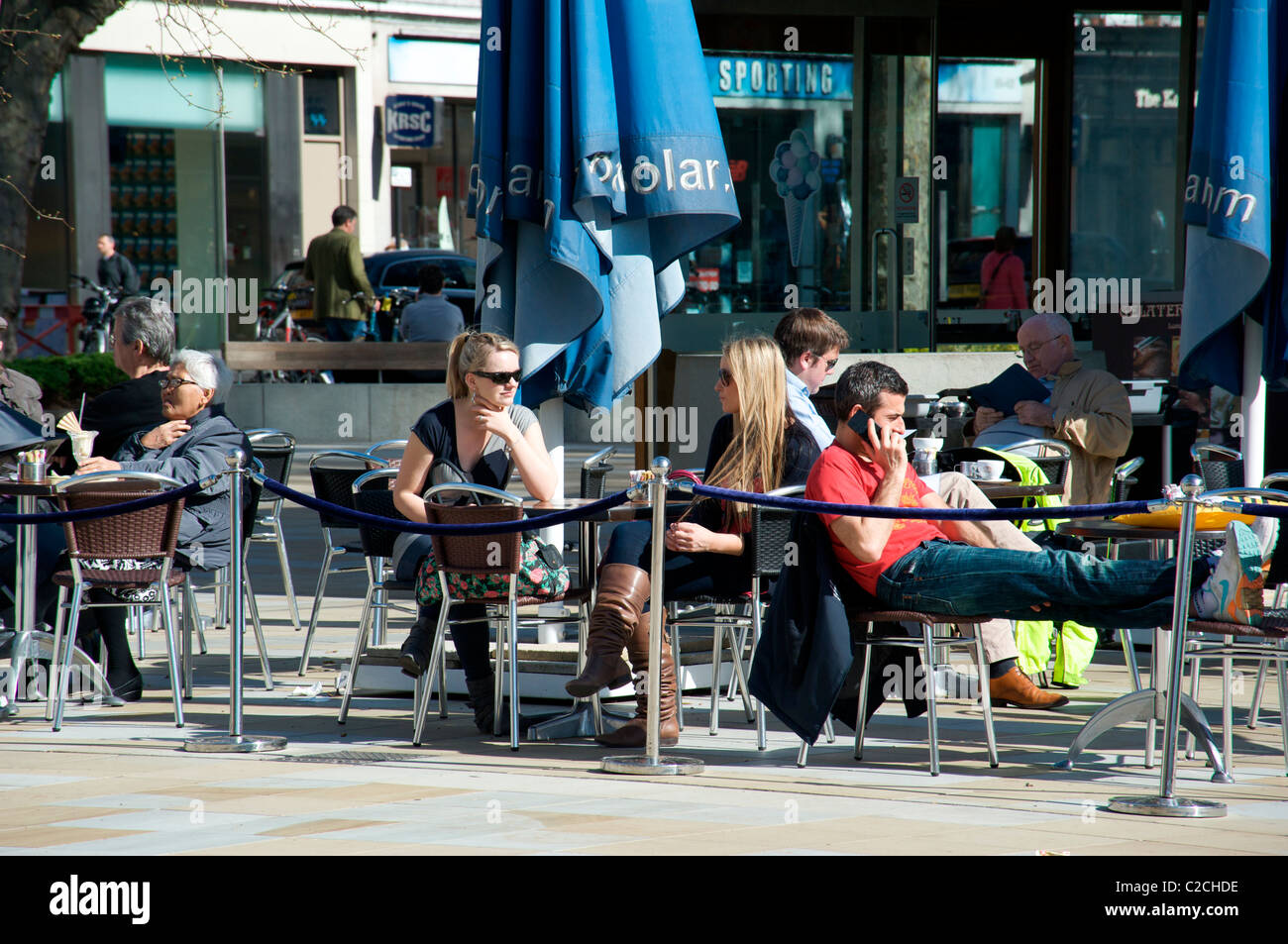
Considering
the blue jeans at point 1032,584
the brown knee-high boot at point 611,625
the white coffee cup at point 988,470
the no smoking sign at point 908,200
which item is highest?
the no smoking sign at point 908,200

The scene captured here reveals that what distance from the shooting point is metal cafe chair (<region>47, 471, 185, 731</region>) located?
6645mm

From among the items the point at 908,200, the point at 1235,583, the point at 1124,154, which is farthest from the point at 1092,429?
the point at 1124,154

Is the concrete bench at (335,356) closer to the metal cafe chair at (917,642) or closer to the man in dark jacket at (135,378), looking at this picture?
the man in dark jacket at (135,378)

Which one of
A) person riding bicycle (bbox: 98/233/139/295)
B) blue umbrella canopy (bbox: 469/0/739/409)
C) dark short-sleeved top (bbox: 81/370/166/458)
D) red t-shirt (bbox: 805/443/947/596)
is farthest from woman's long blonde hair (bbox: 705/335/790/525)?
person riding bicycle (bbox: 98/233/139/295)

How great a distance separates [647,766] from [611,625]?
0.58 m

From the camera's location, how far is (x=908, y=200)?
14477mm

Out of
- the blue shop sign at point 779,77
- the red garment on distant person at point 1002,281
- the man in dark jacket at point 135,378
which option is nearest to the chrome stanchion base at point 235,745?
the man in dark jacket at point 135,378

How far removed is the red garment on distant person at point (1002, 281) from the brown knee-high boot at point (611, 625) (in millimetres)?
10045

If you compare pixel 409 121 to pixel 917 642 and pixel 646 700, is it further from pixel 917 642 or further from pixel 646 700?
pixel 917 642

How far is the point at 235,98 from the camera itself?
28.3m

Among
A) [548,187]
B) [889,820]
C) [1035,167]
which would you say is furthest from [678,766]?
[1035,167]

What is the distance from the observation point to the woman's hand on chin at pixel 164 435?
290 inches

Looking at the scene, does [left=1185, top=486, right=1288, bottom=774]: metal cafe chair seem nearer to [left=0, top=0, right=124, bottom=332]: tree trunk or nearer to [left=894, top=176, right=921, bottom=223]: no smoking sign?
[left=894, top=176, right=921, bottom=223]: no smoking sign
